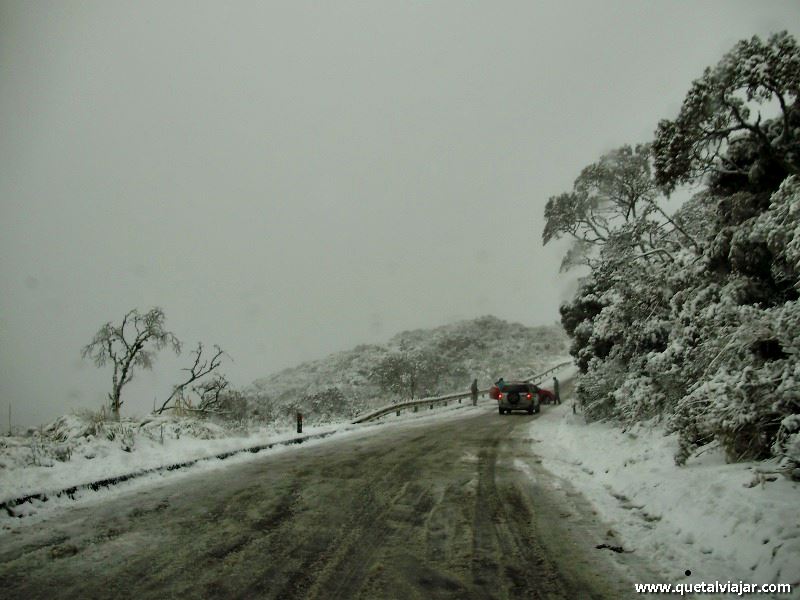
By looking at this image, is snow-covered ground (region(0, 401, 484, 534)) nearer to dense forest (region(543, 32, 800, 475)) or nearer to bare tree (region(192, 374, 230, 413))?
bare tree (region(192, 374, 230, 413))

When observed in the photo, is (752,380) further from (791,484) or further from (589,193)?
(589,193)

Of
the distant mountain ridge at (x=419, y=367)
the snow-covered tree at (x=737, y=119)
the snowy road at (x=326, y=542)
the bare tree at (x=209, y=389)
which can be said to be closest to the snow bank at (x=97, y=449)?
the snowy road at (x=326, y=542)

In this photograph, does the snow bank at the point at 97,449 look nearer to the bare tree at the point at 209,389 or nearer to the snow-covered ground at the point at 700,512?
the bare tree at the point at 209,389

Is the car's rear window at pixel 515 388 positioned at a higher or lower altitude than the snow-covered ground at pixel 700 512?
higher

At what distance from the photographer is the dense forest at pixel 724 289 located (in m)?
5.96

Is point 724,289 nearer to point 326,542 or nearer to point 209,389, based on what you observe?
point 326,542

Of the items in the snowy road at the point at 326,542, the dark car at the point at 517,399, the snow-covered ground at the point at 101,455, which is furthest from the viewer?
the dark car at the point at 517,399

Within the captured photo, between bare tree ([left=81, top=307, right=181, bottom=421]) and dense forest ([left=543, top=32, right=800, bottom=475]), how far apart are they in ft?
56.9

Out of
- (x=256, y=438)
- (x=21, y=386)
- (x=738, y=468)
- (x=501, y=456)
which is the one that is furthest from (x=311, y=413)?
(x=21, y=386)

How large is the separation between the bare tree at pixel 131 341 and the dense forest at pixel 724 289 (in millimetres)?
17352

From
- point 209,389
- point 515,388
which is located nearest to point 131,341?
point 209,389

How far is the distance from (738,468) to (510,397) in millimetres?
17715

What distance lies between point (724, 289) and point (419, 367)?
119 feet

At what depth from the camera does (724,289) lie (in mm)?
8047
